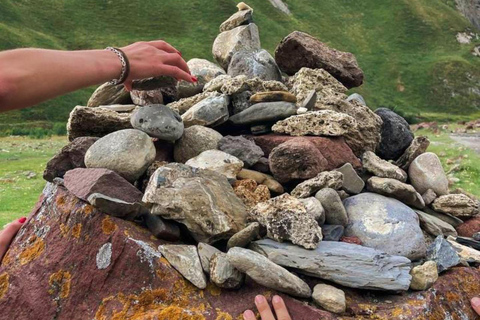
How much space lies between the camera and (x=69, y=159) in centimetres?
634

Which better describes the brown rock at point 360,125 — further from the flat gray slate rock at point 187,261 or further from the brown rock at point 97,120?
the flat gray slate rock at point 187,261

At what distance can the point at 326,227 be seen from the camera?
5.67 metres

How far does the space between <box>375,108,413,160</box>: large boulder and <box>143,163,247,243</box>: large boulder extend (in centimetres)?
330

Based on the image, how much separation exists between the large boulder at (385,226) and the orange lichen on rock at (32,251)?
338 centimetres

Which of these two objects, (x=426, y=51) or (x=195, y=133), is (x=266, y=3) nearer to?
(x=426, y=51)

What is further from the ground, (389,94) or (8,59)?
(8,59)

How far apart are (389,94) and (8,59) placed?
95.9 m

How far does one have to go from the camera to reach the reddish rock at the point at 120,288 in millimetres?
4793

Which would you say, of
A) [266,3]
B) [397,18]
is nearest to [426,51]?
[397,18]

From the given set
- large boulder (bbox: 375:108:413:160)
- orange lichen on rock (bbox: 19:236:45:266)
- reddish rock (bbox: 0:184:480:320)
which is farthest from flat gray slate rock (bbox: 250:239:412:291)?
large boulder (bbox: 375:108:413:160)

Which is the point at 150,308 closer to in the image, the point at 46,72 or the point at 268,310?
the point at 268,310

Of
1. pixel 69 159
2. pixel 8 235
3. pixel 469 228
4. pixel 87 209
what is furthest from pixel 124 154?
pixel 469 228

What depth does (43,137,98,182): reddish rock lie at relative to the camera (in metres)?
6.25

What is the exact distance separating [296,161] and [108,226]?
2368mm
